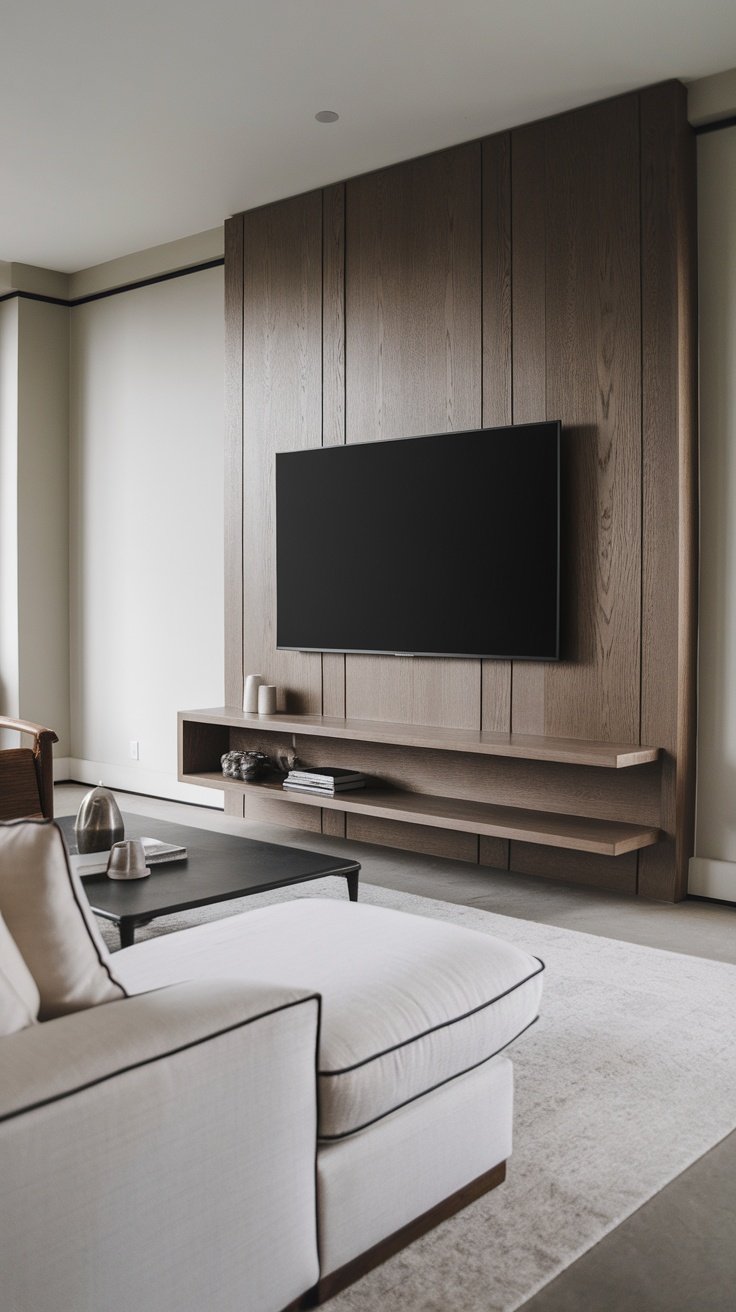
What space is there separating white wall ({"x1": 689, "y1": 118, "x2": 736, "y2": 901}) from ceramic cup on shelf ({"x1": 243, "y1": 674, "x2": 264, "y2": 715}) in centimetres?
200

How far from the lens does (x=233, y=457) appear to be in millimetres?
5184

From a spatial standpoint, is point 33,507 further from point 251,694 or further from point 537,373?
point 537,373

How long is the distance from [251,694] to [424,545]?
1122 mm

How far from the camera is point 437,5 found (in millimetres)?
3287

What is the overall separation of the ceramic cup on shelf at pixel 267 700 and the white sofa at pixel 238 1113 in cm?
292

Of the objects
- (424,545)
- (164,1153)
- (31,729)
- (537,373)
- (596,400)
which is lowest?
(164,1153)

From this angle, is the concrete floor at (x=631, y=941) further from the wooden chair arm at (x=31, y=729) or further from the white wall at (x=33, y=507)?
the wooden chair arm at (x=31, y=729)

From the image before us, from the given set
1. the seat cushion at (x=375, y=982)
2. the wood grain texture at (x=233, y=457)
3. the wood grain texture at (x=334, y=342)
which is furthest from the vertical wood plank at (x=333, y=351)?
the seat cushion at (x=375, y=982)

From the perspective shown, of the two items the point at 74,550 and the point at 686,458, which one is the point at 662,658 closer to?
the point at 686,458

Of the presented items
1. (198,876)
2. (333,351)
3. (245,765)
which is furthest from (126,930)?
(333,351)

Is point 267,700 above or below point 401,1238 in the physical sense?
above

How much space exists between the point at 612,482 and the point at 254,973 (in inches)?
101

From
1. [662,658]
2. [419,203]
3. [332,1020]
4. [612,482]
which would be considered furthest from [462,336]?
[332,1020]

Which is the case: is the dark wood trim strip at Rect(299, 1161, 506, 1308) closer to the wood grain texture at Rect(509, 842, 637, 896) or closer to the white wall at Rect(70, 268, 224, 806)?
the wood grain texture at Rect(509, 842, 637, 896)
